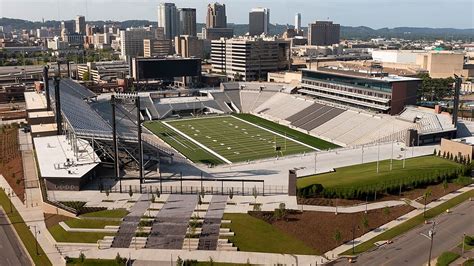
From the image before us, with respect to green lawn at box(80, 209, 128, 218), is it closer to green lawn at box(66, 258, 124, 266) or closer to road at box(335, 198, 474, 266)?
green lawn at box(66, 258, 124, 266)

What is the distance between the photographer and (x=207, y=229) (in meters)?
41.2

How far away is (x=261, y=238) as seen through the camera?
4000cm

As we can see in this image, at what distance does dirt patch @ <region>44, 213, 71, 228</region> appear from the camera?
4325 centimetres

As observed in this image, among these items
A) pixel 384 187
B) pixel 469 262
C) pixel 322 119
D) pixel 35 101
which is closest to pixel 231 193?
pixel 384 187

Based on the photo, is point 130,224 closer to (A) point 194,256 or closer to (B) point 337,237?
(A) point 194,256

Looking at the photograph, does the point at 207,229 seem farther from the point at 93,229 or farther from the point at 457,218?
the point at 457,218

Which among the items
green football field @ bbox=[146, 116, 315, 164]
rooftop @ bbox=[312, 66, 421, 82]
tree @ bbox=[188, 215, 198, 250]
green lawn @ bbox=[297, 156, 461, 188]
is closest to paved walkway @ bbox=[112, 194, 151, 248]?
tree @ bbox=[188, 215, 198, 250]

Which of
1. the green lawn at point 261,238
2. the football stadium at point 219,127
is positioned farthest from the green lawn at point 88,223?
the green lawn at point 261,238

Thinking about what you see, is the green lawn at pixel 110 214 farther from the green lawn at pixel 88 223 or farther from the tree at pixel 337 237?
the tree at pixel 337 237

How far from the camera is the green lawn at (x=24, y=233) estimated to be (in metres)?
37.1

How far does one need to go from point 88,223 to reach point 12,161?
88.8ft

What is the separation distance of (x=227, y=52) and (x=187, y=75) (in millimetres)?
34302

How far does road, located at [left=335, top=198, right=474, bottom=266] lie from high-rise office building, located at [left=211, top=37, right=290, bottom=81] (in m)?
104

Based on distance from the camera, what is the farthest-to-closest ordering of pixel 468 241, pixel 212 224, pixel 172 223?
pixel 172 223 < pixel 212 224 < pixel 468 241
